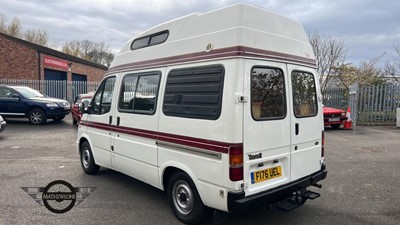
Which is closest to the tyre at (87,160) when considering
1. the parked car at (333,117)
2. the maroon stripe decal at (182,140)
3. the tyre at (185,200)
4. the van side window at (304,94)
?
the maroon stripe decal at (182,140)

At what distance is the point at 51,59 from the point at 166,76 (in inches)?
844

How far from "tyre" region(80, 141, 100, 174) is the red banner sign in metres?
18.3

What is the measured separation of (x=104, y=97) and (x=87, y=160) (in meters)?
1.44

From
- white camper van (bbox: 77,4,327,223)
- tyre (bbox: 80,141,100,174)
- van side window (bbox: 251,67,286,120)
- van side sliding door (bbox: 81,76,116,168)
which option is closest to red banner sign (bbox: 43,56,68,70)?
tyre (bbox: 80,141,100,174)

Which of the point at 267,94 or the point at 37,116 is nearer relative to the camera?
the point at 267,94

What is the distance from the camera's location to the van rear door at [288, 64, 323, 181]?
12.5ft

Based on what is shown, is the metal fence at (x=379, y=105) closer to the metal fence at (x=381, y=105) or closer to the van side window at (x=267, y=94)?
the metal fence at (x=381, y=105)

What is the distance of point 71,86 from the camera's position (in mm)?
20438

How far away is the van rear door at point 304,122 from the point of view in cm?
382

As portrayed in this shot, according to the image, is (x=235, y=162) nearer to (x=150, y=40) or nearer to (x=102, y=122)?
(x=150, y=40)

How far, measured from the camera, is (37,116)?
42.5 ft

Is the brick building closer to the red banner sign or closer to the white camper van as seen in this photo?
the red banner sign

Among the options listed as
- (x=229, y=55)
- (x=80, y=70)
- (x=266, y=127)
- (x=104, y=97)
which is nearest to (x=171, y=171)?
(x=266, y=127)

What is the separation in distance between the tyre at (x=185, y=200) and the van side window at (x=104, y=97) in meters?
1.98
